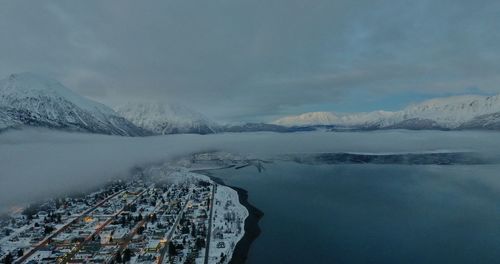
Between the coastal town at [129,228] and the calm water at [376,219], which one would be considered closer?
the coastal town at [129,228]

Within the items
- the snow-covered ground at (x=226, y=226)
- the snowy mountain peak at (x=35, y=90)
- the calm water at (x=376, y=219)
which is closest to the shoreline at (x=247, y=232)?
the snow-covered ground at (x=226, y=226)

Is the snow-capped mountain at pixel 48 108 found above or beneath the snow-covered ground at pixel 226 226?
above

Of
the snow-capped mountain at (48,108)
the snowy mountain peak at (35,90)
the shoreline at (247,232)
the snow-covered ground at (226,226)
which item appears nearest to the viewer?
the shoreline at (247,232)

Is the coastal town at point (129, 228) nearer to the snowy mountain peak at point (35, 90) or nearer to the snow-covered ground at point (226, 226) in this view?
the snow-covered ground at point (226, 226)

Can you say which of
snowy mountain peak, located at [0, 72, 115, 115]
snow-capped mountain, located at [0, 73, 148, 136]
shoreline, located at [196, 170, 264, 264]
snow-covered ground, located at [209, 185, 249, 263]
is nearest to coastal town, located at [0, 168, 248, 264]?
snow-covered ground, located at [209, 185, 249, 263]

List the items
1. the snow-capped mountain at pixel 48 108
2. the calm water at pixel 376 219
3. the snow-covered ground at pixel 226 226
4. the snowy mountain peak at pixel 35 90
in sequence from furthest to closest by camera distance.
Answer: the snowy mountain peak at pixel 35 90, the snow-capped mountain at pixel 48 108, the calm water at pixel 376 219, the snow-covered ground at pixel 226 226

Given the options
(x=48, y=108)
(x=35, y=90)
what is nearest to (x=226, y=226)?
(x=48, y=108)

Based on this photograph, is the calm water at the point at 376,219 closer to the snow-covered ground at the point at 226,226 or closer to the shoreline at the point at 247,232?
the shoreline at the point at 247,232

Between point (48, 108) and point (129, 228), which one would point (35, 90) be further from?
point (129, 228)

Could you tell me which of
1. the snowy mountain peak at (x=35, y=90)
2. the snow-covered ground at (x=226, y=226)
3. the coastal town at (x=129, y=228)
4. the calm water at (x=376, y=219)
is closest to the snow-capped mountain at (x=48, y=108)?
the snowy mountain peak at (x=35, y=90)
